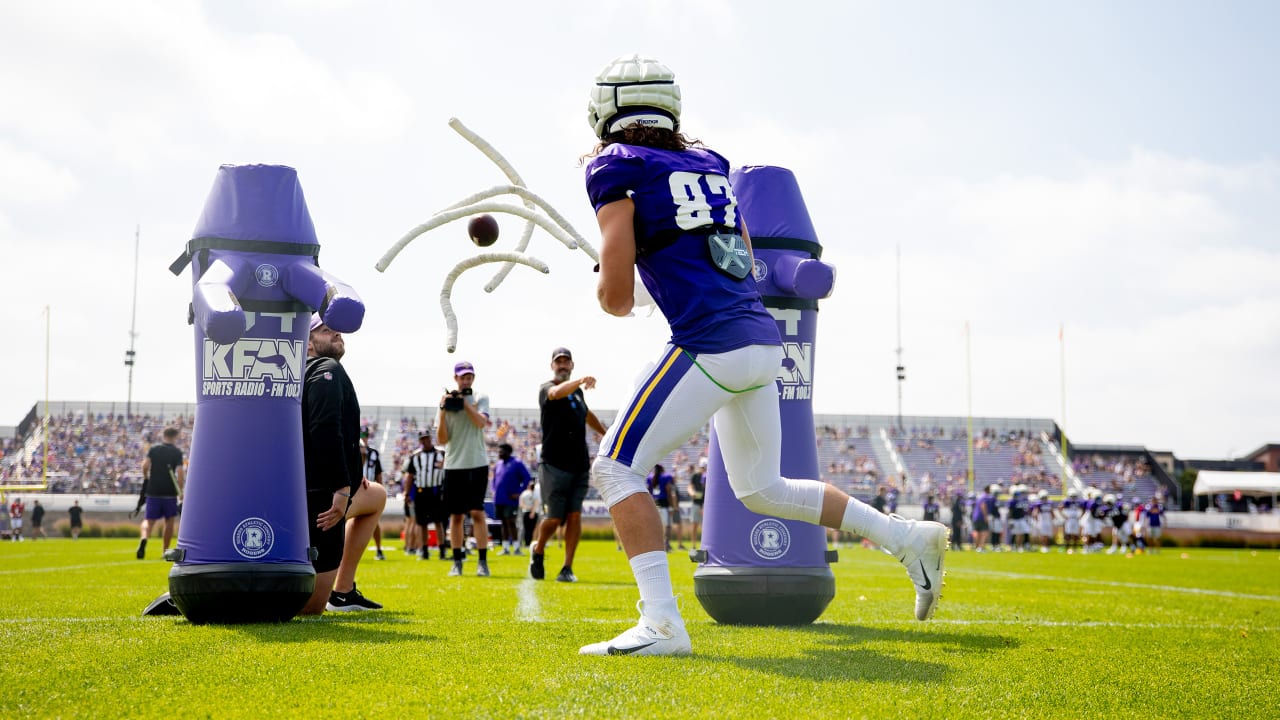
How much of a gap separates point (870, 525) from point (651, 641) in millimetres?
1002

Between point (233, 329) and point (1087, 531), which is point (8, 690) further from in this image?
point (1087, 531)

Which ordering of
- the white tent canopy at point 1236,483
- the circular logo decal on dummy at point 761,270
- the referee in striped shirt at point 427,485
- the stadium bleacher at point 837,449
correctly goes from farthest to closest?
1. the white tent canopy at point 1236,483
2. the stadium bleacher at point 837,449
3. the referee in striped shirt at point 427,485
4. the circular logo decal on dummy at point 761,270

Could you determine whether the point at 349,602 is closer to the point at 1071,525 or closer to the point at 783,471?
the point at 783,471

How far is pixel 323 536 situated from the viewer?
5.89 meters

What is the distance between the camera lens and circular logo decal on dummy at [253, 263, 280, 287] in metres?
5.41

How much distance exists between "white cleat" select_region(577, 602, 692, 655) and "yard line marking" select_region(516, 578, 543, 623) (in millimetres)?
1617

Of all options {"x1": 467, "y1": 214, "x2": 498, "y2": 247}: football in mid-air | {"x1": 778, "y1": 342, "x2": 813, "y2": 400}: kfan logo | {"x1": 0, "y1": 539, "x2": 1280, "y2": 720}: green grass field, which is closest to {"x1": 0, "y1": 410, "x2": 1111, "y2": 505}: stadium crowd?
{"x1": 467, "y1": 214, "x2": 498, "y2": 247}: football in mid-air

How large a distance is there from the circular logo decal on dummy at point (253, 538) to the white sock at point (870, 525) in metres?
2.80

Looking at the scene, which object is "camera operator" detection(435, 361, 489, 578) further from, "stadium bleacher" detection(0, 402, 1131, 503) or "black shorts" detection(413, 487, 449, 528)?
"stadium bleacher" detection(0, 402, 1131, 503)

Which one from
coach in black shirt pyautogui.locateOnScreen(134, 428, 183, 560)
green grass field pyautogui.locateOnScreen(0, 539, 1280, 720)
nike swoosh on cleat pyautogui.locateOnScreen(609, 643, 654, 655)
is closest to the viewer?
green grass field pyautogui.locateOnScreen(0, 539, 1280, 720)

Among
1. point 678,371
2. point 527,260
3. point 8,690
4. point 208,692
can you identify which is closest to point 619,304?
point 678,371

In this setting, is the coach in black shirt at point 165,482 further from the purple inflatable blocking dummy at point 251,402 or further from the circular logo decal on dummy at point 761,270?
the circular logo decal on dummy at point 761,270

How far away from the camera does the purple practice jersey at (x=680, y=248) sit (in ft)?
13.0

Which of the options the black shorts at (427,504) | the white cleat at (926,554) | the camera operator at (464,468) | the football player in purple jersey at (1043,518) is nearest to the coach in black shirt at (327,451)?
the white cleat at (926,554)
